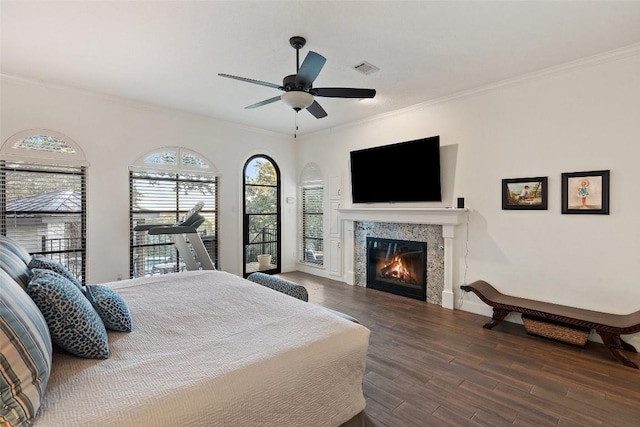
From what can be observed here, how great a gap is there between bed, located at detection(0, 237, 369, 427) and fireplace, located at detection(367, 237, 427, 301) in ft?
9.81

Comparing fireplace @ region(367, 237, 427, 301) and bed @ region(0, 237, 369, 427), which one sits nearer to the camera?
bed @ region(0, 237, 369, 427)

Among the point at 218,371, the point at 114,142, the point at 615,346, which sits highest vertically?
the point at 114,142

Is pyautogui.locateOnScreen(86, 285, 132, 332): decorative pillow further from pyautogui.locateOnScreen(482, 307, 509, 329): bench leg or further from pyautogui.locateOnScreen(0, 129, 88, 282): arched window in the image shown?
pyautogui.locateOnScreen(482, 307, 509, 329): bench leg

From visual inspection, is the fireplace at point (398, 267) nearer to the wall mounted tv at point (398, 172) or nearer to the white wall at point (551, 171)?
the white wall at point (551, 171)

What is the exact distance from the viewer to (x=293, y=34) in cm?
274

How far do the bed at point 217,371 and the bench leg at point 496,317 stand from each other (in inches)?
95.8

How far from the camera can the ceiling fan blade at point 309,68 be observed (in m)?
2.39

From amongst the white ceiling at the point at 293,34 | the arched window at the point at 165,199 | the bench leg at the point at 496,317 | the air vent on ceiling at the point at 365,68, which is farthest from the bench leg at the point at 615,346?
the arched window at the point at 165,199

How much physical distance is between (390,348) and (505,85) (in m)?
3.38

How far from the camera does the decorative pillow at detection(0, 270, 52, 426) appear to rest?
3.10ft

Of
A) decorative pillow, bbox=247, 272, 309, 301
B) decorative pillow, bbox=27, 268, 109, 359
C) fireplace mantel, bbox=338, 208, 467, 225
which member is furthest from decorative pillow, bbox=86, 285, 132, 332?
fireplace mantel, bbox=338, 208, 467, 225

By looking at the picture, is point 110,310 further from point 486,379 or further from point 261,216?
point 261,216

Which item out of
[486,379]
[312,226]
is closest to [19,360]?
[486,379]

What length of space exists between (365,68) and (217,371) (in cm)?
320
